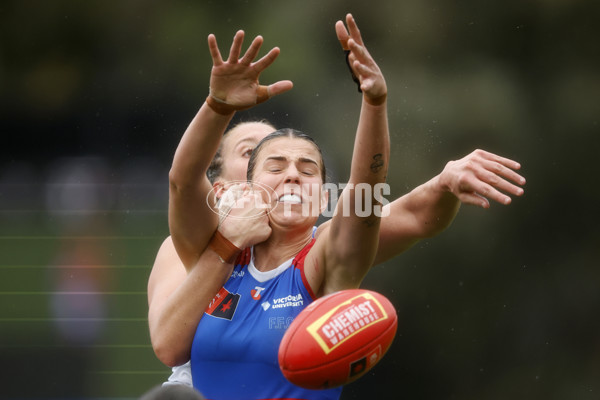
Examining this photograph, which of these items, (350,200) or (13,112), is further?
(13,112)

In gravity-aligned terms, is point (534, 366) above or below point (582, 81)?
below

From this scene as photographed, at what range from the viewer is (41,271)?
17.4ft

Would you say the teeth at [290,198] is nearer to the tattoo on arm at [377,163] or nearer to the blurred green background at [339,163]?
the tattoo on arm at [377,163]

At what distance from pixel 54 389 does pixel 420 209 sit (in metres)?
3.38

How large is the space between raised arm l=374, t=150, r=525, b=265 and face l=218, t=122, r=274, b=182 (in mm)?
767

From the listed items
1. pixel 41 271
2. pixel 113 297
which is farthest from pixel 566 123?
Result: pixel 41 271

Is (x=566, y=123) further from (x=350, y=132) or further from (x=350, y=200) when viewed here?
(x=350, y=200)

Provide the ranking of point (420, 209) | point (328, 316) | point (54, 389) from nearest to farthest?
1. point (328, 316)
2. point (420, 209)
3. point (54, 389)

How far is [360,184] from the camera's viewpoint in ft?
6.97

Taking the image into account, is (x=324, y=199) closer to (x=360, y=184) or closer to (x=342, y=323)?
(x=360, y=184)

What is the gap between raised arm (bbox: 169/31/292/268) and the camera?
84.0 inches

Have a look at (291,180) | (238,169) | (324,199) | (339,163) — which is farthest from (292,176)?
(339,163)

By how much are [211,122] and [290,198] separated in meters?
0.37

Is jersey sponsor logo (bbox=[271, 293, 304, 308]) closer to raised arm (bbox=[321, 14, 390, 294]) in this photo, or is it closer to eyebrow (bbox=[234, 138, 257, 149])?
raised arm (bbox=[321, 14, 390, 294])
